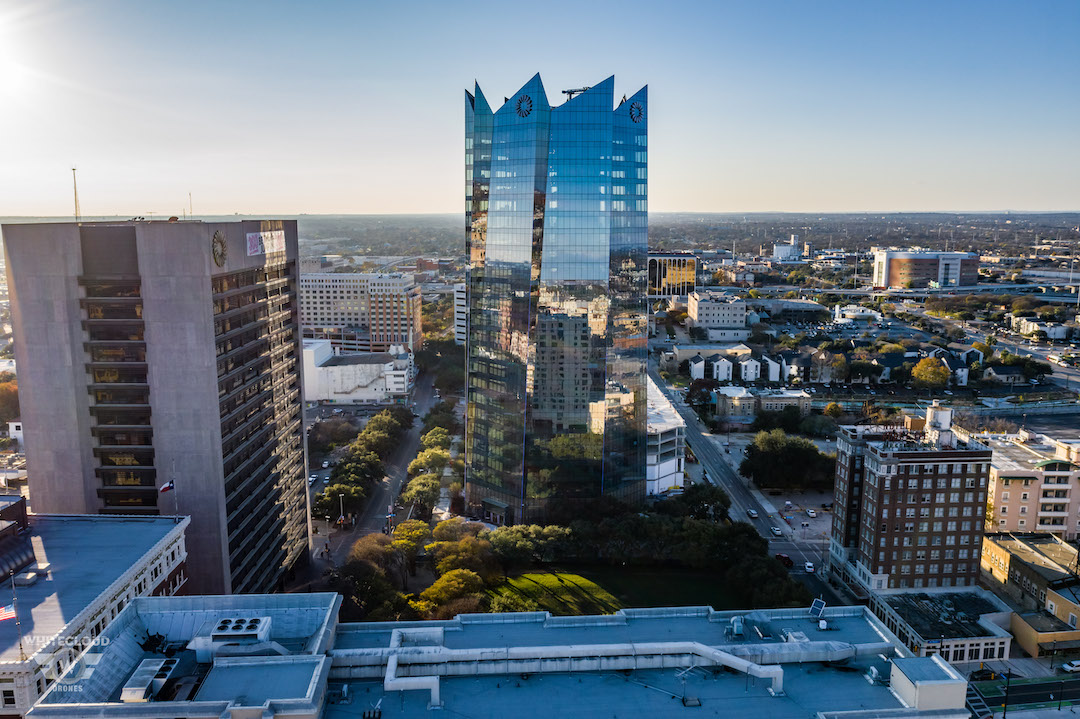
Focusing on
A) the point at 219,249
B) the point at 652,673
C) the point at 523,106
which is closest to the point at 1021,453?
the point at 523,106

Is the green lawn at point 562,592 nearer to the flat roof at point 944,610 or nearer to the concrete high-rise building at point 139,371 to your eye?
the concrete high-rise building at point 139,371

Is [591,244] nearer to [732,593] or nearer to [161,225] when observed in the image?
[732,593]

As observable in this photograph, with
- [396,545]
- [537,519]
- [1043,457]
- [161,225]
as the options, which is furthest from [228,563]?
[1043,457]

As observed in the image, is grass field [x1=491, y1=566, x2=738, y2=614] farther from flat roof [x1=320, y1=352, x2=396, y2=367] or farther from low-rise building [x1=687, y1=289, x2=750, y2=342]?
low-rise building [x1=687, y1=289, x2=750, y2=342]

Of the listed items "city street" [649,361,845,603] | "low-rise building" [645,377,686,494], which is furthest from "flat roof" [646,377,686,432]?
"city street" [649,361,845,603]

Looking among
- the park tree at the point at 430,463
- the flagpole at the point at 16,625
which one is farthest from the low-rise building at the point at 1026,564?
the flagpole at the point at 16,625
